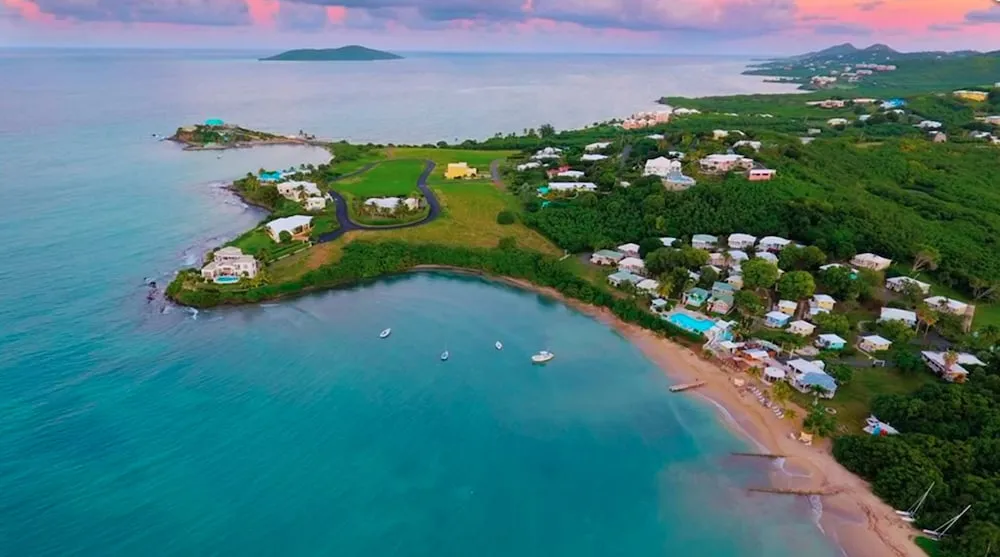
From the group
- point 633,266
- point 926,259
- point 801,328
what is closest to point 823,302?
point 801,328

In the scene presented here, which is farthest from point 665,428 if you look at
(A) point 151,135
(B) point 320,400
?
(A) point 151,135

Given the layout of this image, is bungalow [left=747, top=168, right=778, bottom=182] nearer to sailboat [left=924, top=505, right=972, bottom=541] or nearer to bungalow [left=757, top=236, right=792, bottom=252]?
bungalow [left=757, top=236, right=792, bottom=252]

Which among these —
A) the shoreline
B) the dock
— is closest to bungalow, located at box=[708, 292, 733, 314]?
the shoreline

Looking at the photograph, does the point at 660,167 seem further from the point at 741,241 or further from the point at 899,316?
the point at 899,316

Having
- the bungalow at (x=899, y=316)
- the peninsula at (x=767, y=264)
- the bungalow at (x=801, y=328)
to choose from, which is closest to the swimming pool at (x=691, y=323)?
the peninsula at (x=767, y=264)

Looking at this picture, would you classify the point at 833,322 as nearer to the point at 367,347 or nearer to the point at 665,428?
the point at 665,428
